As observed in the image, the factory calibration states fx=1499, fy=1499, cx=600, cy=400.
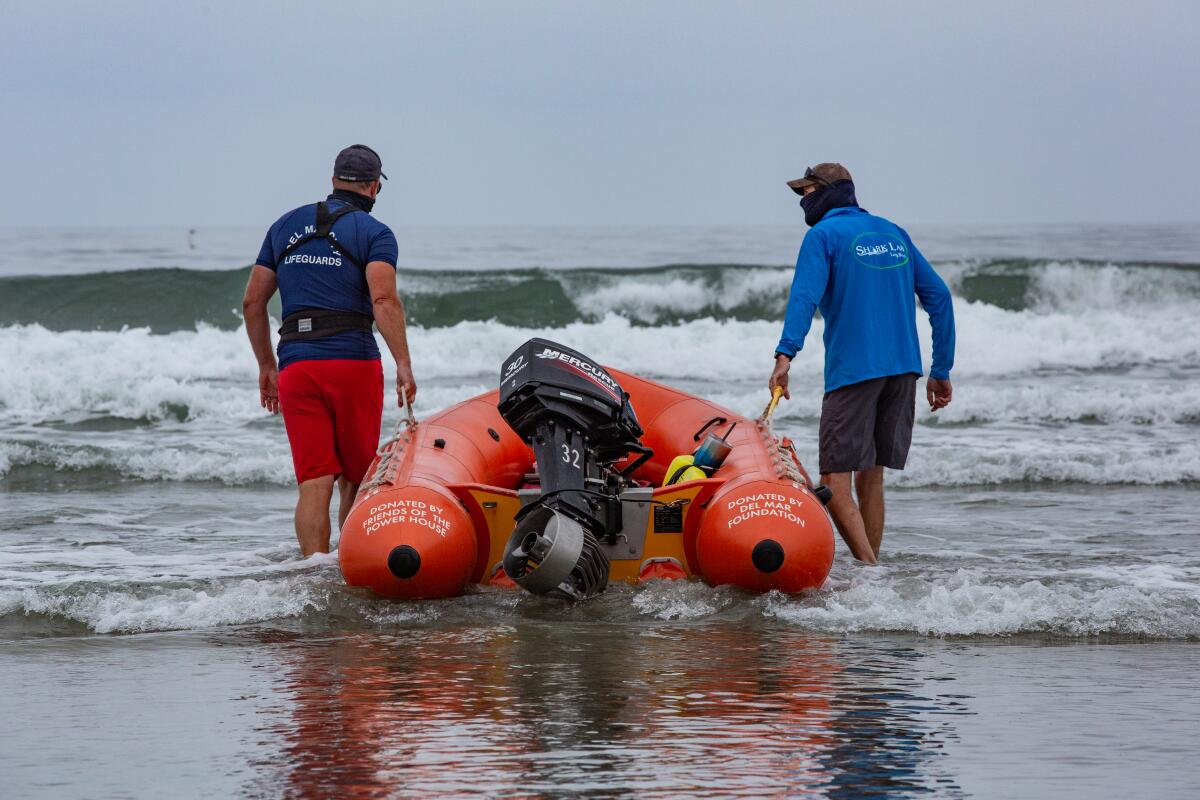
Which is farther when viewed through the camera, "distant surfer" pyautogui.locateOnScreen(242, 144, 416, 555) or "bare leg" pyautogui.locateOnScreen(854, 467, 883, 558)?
"bare leg" pyautogui.locateOnScreen(854, 467, 883, 558)

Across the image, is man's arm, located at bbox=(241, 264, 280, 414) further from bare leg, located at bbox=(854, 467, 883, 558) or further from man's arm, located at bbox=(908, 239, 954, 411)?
man's arm, located at bbox=(908, 239, 954, 411)

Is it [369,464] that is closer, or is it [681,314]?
[369,464]

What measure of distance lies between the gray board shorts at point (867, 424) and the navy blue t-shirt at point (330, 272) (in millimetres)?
1800

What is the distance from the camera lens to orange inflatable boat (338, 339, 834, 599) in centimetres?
479

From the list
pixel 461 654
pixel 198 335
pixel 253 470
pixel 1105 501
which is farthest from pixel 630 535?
pixel 198 335

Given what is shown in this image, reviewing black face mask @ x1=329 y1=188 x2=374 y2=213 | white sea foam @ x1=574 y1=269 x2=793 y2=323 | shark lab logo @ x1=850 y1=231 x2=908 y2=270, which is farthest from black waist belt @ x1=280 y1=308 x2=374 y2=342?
white sea foam @ x1=574 y1=269 x2=793 y2=323

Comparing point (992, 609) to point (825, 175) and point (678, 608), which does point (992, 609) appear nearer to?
point (678, 608)

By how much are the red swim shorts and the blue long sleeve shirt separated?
1.65 m

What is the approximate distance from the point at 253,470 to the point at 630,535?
193 inches

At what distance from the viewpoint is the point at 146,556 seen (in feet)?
21.9

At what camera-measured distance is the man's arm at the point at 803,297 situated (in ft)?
18.2

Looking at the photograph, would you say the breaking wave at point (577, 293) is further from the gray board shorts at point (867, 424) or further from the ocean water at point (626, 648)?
the gray board shorts at point (867, 424)

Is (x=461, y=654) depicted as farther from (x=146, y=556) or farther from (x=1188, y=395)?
(x=1188, y=395)

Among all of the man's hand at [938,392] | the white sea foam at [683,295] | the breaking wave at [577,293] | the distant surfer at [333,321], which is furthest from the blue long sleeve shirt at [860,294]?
the white sea foam at [683,295]
